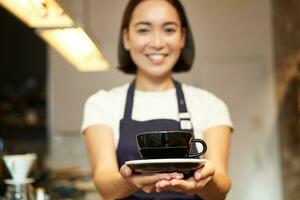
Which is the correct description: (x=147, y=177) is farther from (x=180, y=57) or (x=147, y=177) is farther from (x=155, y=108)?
(x=180, y=57)

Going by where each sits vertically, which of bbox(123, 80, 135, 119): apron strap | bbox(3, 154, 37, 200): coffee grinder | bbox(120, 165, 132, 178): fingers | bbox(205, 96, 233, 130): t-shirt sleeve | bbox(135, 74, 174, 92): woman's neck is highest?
bbox(135, 74, 174, 92): woman's neck

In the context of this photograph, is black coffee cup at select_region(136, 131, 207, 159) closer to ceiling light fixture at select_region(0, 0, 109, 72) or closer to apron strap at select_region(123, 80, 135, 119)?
apron strap at select_region(123, 80, 135, 119)

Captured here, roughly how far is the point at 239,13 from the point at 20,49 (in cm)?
219

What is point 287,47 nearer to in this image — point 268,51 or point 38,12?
point 268,51

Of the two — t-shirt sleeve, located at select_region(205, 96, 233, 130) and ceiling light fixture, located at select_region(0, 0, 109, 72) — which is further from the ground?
ceiling light fixture, located at select_region(0, 0, 109, 72)

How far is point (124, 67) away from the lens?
1363mm

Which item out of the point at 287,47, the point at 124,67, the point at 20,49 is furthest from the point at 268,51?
the point at 20,49

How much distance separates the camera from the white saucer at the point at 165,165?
0.80 m

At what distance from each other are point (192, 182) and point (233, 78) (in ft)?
7.99

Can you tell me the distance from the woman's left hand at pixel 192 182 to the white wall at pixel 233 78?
2.37 m

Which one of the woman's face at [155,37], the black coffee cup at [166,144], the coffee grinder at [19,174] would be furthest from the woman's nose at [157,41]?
the coffee grinder at [19,174]

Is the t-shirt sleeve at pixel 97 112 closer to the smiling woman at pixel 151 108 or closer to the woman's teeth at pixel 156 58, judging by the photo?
the smiling woman at pixel 151 108

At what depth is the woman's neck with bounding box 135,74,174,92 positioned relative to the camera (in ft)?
4.20

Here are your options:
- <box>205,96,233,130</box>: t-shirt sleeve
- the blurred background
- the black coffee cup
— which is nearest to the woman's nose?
<box>205,96,233,130</box>: t-shirt sleeve
